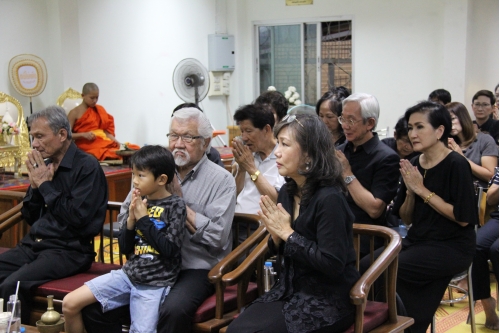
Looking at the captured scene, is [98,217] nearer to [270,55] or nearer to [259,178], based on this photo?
[259,178]

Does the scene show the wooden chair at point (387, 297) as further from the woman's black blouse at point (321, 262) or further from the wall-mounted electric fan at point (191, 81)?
the wall-mounted electric fan at point (191, 81)

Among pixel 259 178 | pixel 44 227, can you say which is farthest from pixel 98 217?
pixel 259 178

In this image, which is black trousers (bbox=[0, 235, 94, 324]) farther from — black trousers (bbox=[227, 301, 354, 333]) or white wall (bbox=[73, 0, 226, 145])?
white wall (bbox=[73, 0, 226, 145])

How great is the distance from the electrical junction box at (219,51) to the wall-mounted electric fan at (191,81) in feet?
5.81

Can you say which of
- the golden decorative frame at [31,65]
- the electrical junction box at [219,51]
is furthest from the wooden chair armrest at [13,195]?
the electrical junction box at [219,51]

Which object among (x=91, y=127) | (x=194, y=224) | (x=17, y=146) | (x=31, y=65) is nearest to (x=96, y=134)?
(x=91, y=127)

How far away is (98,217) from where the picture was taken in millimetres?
3412

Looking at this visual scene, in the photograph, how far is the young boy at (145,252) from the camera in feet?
9.09

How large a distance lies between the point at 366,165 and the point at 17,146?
4.18m

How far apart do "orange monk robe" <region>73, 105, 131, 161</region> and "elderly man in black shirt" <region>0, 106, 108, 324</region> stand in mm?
4208

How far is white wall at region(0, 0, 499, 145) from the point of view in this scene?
7.99 metres

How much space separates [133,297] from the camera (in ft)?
9.30

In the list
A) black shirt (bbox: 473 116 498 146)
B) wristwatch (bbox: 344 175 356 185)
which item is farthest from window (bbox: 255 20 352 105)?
wristwatch (bbox: 344 175 356 185)

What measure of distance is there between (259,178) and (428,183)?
0.85 m
